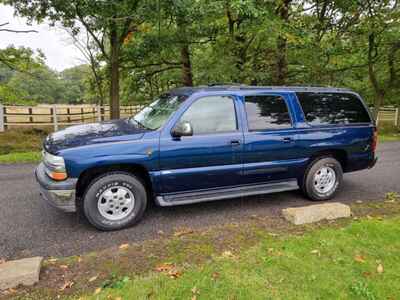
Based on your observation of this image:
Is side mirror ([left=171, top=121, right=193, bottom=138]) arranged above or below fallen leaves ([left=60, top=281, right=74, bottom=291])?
above

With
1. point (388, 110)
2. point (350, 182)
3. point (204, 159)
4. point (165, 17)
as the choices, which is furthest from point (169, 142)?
point (388, 110)

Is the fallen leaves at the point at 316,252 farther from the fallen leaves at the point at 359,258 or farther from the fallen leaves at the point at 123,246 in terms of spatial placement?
the fallen leaves at the point at 123,246

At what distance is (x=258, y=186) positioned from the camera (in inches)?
180

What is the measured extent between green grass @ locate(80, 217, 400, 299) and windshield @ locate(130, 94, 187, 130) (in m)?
1.97

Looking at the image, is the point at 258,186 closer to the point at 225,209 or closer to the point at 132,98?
the point at 225,209

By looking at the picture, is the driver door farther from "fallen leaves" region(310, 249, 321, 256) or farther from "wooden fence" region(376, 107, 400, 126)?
"wooden fence" region(376, 107, 400, 126)

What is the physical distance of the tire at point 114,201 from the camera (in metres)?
3.71

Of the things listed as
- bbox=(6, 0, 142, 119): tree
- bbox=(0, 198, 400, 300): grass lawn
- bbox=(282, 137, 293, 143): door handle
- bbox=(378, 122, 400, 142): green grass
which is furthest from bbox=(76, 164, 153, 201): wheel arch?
bbox=(378, 122, 400, 142): green grass

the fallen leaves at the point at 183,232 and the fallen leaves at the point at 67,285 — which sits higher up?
the fallen leaves at the point at 183,232

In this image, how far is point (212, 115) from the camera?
4184 millimetres

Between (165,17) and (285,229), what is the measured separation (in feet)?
21.2

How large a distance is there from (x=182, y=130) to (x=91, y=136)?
1181 mm

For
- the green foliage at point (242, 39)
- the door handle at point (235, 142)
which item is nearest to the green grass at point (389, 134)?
the green foliage at point (242, 39)

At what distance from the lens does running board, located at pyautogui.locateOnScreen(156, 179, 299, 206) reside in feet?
13.2
